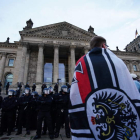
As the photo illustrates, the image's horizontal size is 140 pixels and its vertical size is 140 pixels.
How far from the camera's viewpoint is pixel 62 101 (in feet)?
17.2

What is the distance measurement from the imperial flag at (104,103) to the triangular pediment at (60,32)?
74.7 feet

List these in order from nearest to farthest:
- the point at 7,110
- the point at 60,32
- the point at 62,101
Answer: the point at 62,101 < the point at 7,110 < the point at 60,32

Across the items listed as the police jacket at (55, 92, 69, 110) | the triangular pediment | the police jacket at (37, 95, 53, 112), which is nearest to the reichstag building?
the triangular pediment

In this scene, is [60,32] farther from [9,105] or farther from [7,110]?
[7,110]

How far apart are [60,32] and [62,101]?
21.2 meters

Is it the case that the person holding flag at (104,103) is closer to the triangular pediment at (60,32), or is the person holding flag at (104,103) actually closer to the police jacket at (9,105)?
the police jacket at (9,105)

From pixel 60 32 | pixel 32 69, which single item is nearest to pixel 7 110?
pixel 32 69

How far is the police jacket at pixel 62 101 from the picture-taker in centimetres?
516

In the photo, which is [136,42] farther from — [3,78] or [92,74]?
[92,74]

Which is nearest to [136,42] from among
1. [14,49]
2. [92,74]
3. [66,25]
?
[66,25]

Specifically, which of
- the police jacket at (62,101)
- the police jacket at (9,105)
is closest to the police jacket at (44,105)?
the police jacket at (62,101)

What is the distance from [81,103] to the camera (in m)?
1.30

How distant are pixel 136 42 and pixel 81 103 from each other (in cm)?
4717

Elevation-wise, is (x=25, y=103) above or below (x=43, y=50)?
below
